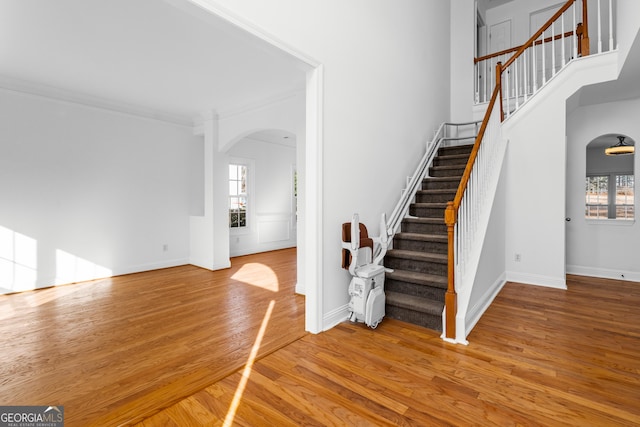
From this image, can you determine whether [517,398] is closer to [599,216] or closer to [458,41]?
[599,216]

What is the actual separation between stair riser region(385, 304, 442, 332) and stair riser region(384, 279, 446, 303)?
0.22m

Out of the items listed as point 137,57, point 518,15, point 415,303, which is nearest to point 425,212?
point 415,303

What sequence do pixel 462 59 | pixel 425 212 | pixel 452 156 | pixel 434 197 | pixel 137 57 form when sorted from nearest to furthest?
pixel 137 57 → pixel 425 212 → pixel 434 197 → pixel 452 156 → pixel 462 59

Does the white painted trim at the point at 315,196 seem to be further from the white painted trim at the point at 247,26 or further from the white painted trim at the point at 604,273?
the white painted trim at the point at 604,273

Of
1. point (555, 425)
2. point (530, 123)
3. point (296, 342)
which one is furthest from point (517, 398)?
point (530, 123)

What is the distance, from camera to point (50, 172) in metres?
4.51

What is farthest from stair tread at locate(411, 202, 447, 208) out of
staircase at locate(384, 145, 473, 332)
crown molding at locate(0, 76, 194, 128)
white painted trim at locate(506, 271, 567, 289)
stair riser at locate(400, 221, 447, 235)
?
crown molding at locate(0, 76, 194, 128)

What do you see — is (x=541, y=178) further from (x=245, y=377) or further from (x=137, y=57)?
(x=137, y=57)

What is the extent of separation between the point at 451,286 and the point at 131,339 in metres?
2.87

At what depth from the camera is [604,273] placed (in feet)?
15.3

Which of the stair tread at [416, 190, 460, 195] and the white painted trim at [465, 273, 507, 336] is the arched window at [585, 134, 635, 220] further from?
the stair tread at [416, 190, 460, 195]

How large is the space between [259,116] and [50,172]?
3.15 metres

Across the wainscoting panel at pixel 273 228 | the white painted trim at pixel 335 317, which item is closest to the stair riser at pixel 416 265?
the white painted trim at pixel 335 317

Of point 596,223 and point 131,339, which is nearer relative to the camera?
point 131,339
